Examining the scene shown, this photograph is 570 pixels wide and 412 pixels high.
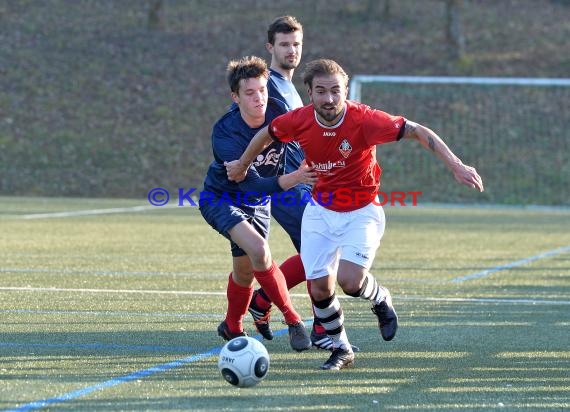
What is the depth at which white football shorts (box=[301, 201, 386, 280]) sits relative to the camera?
21.1 feet

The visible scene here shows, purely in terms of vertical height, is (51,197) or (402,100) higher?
(402,100)

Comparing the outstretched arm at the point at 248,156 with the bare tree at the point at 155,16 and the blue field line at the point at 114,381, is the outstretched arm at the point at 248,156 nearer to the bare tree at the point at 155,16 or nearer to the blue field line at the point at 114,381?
the blue field line at the point at 114,381

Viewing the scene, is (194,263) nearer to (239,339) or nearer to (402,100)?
(239,339)

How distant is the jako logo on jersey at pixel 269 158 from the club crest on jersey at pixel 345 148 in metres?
0.78

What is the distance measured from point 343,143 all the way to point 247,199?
35.3 inches

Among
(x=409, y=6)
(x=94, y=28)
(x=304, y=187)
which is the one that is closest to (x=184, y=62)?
(x=94, y=28)

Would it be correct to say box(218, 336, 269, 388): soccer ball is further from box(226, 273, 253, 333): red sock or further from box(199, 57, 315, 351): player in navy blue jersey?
box(226, 273, 253, 333): red sock

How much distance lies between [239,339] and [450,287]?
4.68 meters

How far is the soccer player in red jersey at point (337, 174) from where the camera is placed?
6293 millimetres

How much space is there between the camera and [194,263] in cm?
1202

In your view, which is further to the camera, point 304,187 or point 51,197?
point 51,197

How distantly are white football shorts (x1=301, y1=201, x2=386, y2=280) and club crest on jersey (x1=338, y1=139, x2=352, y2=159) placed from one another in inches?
13.6

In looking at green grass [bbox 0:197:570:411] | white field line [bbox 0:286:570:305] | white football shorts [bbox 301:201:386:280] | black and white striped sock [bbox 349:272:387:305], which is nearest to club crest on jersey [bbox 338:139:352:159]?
white football shorts [bbox 301:201:386:280]

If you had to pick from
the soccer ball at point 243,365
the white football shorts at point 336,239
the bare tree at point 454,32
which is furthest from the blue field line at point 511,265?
the bare tree at point 454,32
